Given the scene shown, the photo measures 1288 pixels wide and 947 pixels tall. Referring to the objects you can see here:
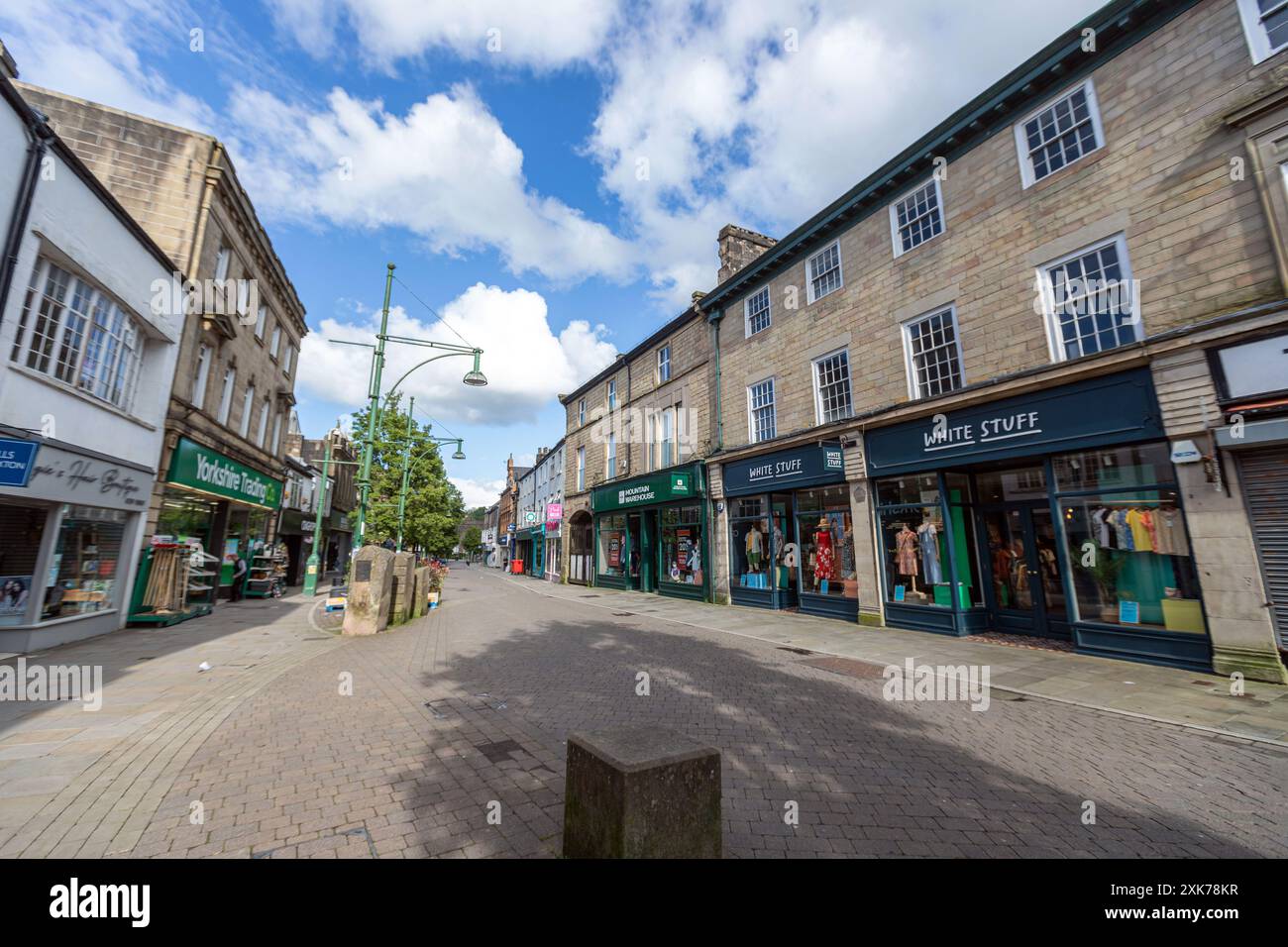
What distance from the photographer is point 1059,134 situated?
30.8ft

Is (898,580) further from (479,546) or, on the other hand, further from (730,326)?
(479,546)

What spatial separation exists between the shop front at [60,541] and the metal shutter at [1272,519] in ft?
55.9

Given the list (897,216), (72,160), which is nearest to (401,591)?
(72,160)

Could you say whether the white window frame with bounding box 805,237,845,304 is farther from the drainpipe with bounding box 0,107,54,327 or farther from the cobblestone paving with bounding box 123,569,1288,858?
the drainpipe with bounding box 0,107,54,327

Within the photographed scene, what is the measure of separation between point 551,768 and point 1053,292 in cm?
1118

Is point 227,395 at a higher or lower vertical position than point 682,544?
higher

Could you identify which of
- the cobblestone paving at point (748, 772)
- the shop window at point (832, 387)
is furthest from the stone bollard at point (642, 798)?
the shop window at point (832, 387)

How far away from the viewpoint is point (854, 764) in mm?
4336

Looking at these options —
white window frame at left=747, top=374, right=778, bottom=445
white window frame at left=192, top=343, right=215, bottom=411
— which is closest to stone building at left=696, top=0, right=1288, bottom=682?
white window frame at left=747, top=374, right=778, bottom=445

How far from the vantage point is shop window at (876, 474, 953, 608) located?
1093cm

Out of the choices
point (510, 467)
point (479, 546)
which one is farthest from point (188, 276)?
point (479, 546)

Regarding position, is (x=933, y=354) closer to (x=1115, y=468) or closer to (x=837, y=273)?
(x=837, y=273)

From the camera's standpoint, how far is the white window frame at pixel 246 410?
16719 millimetres

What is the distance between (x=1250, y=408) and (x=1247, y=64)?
500 cm
